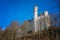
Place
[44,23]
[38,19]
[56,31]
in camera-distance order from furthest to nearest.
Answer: [38,19]
[44,23]
[56,31]

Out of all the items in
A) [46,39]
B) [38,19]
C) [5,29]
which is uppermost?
[38,19]

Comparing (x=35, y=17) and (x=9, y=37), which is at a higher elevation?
(x=35, y=17)

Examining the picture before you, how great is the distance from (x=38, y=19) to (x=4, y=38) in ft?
60.1

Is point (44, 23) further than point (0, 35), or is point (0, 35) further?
point (44, 23)

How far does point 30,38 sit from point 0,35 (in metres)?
7.14

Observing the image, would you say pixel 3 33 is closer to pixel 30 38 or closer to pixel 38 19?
pixel 30 38

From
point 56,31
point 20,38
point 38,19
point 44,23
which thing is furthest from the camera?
point 38,19

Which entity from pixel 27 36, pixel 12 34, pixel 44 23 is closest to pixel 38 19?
pixel 44 23

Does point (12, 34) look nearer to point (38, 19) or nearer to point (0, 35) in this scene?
point (0, 35)

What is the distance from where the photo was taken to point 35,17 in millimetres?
51812

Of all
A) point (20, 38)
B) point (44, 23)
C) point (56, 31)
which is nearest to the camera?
point (56, 31)

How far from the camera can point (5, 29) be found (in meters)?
37.7

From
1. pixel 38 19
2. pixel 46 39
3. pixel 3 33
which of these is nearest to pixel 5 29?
pixel 3 33

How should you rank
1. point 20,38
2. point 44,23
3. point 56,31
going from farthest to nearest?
point 44,23 < point 20,38 < point 56,31
